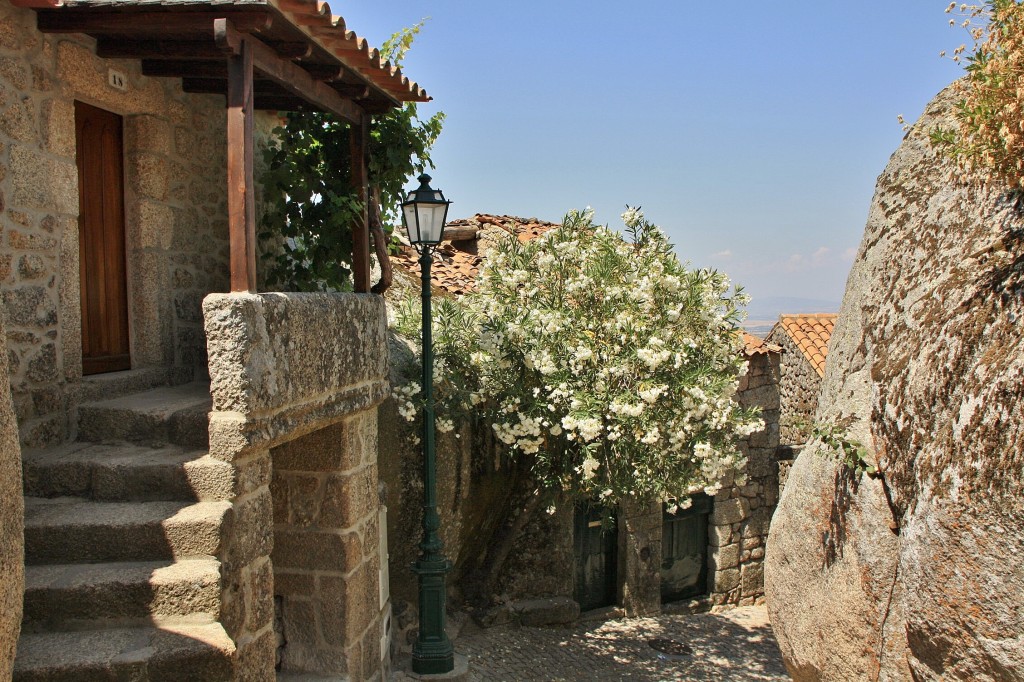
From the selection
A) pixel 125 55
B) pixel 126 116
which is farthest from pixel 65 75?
pixel 126 116

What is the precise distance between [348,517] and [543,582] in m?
4.80

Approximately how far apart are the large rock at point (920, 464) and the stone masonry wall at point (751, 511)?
7.11m

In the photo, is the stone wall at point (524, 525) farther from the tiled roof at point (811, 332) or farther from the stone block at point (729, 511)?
the tiled roof at point (811, 332)

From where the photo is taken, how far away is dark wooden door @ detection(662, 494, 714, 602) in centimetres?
1123

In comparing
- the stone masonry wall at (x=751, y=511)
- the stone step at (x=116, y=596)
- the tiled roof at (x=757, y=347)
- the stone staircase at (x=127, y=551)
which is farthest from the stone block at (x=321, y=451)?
the stone masonry wall at (x=751, y=511)

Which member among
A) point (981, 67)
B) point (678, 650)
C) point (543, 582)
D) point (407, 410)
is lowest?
point (678, 650)

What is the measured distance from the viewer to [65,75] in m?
4.32

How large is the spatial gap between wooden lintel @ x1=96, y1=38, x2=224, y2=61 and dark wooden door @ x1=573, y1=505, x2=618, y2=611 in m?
7.11

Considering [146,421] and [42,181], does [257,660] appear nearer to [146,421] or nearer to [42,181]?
[146,421]

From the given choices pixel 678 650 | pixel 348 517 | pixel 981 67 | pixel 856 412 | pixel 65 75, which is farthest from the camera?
pixel 678 650

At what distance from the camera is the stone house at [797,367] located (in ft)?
39.1

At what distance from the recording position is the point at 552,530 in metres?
9.72

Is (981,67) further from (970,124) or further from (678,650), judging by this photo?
(678,650)

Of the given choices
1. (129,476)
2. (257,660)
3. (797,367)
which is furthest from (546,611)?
(129,476)
